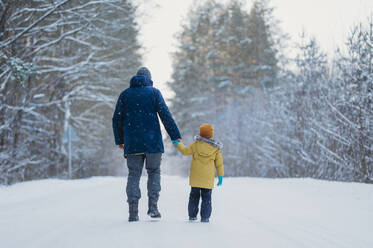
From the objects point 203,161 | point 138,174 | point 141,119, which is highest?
point 141,119

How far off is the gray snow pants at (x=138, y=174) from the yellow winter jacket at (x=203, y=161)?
381 millimetres

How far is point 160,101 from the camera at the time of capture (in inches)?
195

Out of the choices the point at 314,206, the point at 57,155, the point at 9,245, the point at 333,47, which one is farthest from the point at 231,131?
the point at 9,245

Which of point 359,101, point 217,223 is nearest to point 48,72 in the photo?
point 359,101

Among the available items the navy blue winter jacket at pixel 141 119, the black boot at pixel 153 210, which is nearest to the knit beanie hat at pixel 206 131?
the navy blue winter jacket at pixel 141 119

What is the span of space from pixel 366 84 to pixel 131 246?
27.1ft

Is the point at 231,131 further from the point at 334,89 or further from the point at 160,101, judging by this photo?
the point at 160,101

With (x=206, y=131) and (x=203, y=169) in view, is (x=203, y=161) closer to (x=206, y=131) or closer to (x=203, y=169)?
(x=203, y=169)

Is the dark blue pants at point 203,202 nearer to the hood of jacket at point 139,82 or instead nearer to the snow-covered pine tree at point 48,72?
the hood of jacket at point 139,82

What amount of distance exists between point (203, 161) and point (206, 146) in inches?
7.8

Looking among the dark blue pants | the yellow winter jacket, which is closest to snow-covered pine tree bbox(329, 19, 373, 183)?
the yellow winter jacket

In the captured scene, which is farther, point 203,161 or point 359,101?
point 359,101

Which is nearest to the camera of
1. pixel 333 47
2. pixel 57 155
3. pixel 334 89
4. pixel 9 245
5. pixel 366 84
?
pixel 9 245

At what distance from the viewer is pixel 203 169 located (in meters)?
5.04
